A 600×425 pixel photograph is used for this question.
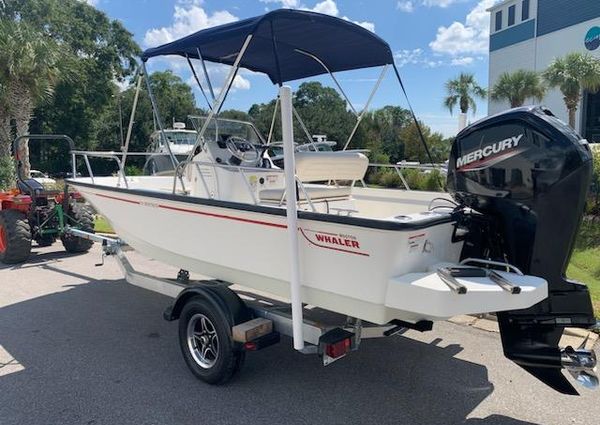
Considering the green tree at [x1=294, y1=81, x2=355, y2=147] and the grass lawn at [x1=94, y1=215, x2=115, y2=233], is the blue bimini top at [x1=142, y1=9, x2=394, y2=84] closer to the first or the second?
the green tree at [x1=294, y1=81, x2=355, y2=147]

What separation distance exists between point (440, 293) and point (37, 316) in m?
4.58

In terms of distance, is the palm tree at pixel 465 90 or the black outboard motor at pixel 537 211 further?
the palm tree at pixel 465 90

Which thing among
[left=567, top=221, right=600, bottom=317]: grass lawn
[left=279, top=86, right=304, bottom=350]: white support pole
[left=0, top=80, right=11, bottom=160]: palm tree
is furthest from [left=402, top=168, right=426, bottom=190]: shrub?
[left=0, top=80, right=11, bottom=160]: palm tree

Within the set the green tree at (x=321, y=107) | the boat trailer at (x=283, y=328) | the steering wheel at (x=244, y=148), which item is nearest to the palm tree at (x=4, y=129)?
the green tree at (x=321, y=107)

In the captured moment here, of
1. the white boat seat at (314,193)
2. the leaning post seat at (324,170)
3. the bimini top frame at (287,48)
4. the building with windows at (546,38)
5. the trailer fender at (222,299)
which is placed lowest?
the trailer fender at (222,299)

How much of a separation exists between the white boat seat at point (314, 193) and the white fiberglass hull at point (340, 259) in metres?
0.80

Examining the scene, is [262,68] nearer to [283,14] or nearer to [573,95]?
[283,14]

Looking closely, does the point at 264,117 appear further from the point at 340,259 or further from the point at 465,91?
the point at 465,91

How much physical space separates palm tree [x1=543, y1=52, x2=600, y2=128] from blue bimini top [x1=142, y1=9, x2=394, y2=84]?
21412mm

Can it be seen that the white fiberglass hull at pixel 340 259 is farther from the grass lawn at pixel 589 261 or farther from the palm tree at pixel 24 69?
the palm tree at pixel 24 69

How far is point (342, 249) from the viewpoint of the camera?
3223 mm

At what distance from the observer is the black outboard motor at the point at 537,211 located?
119 inches

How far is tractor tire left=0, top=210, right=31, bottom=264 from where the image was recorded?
25.0 ft

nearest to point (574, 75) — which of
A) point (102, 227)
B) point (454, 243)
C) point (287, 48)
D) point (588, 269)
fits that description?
point (588, 269)
